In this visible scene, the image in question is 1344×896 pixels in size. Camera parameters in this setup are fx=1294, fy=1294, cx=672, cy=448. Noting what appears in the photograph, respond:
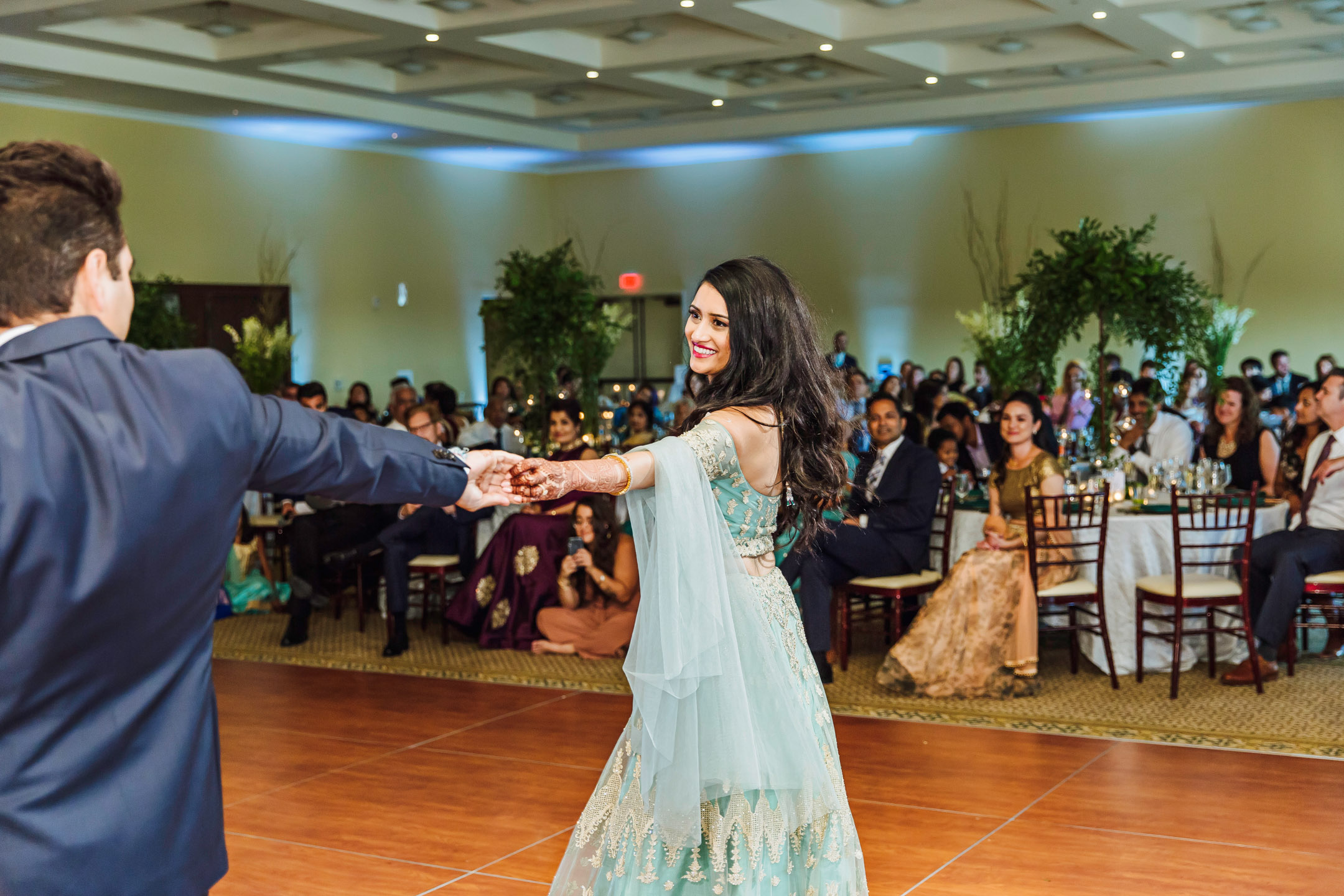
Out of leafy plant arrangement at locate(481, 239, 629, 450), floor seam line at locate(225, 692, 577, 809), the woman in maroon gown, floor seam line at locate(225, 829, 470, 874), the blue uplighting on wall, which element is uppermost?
the blue uplighting on wall

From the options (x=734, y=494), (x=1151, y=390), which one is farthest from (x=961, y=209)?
(x=734, y=494)

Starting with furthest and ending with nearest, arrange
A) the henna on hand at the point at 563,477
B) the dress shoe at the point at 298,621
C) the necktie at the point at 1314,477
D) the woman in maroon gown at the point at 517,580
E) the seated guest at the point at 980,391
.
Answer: the seated guest at the point at 980,391 → the dress shoe at the point at 298,621 → the woman in maroon gown at the point at 517,580 → the necktie at the point at 1314,477 → the henna on hand at the point at 563,477

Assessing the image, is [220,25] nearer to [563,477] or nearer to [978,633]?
[978,633]

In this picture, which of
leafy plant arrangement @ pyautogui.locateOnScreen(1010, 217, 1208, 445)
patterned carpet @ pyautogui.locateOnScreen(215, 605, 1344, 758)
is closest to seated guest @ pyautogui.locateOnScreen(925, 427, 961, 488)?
leafy plant arrangement @ pyautogui.locateOnScreen(1010, 217, 1208, 445)

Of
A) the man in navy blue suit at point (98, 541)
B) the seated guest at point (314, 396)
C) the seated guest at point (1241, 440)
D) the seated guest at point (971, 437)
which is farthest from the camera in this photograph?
the seated guest at point (314, 396)

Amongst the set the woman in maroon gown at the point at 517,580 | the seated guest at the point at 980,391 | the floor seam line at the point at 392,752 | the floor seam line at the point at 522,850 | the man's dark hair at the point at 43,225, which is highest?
the man's dark hair at the point at 43,225

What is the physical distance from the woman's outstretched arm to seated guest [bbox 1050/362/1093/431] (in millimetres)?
9013

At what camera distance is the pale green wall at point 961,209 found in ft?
47.8

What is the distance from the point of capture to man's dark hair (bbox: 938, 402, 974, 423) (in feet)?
28.6

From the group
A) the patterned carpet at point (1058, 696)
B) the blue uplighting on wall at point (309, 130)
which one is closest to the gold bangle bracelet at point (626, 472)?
the patterned carpet at point (1058, 696)

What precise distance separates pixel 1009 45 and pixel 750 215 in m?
5.67

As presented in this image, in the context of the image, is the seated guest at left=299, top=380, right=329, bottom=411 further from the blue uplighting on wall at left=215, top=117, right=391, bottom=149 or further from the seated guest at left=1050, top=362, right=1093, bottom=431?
the seated guest at left=1050, top=362, right=1093, bottom=431

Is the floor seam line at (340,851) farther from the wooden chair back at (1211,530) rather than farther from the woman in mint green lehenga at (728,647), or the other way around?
A: the wooden chair back at (1211,530)

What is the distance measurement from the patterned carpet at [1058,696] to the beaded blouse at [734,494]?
3.25 meters
